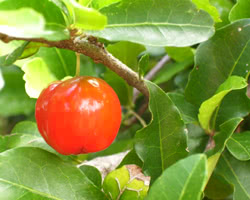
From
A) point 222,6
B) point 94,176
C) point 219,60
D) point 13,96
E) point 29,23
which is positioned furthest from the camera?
point 13,96

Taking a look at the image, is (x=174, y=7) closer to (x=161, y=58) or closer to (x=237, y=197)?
(x=237, y=197)

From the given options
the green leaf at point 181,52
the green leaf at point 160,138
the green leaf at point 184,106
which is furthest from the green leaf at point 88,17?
the green leaf at point 181,52

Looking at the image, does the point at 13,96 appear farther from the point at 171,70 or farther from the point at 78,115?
the point at 78,115

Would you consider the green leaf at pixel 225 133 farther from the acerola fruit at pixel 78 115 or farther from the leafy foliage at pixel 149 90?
the acerola fruit at pixel 78 115

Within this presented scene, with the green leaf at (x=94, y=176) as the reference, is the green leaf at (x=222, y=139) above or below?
above

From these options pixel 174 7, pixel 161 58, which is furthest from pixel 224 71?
pixel 161 58

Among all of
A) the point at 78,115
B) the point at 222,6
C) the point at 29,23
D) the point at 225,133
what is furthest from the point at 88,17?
the point at 222,6
